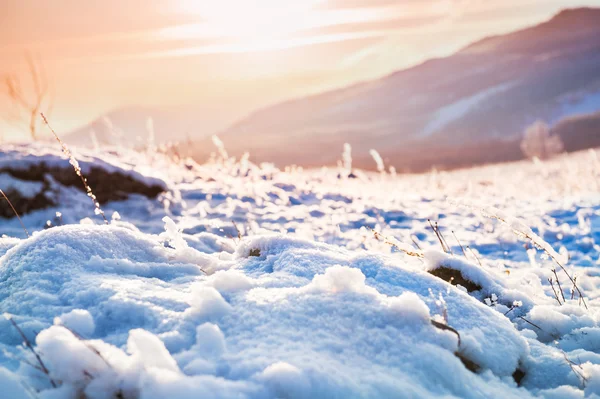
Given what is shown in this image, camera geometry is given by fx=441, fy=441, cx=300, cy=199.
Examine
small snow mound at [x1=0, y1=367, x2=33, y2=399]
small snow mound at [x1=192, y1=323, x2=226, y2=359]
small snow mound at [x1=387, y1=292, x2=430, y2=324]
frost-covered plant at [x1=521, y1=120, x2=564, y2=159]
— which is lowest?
frost-covered plant at [x1=521, y1=120, x2=564, y2=159]

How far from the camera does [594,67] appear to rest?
153ft

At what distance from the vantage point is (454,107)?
51.8 meters

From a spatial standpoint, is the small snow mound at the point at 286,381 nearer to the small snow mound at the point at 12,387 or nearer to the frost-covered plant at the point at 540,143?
the small snow mound at the point at 12,387

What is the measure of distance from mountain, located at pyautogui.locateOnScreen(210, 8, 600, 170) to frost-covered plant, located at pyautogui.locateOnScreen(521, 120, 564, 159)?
3.22ft

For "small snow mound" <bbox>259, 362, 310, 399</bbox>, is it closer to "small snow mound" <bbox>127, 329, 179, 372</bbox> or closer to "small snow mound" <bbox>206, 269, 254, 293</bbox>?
"small snow mound" <bbox>127, 329, 179, 372</bbox>

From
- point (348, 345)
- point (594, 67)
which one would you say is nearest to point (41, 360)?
point (348, 345)

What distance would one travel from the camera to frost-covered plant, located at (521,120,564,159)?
31.0 m

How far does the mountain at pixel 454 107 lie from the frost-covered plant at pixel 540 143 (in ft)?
3.22

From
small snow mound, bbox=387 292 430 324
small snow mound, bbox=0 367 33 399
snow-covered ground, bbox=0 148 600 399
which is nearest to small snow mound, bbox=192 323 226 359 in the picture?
snow-covered ground, bbox=0 148 600 399

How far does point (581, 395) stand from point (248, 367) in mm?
1263

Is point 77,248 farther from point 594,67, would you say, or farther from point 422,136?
point 594,67

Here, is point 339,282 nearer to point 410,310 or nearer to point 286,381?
point 410,310

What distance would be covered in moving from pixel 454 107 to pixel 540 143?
63.1 ft

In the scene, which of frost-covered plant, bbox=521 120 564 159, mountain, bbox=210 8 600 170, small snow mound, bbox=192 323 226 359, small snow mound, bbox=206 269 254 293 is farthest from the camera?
mountain, bbox=210 8 600 170
